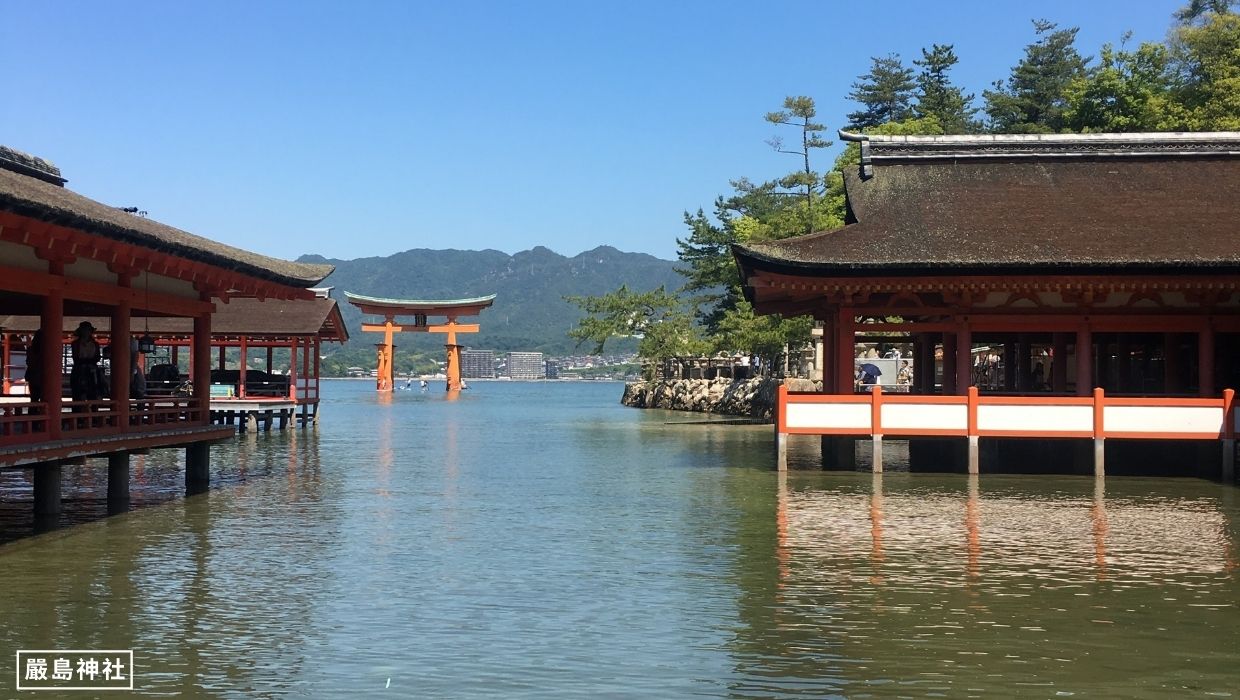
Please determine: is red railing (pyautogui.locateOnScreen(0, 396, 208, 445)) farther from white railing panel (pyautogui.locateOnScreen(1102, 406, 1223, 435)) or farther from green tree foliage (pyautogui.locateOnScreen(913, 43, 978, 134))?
green tree foliage (pyautogui.locateOnScreen(913, 43, 978, 134))

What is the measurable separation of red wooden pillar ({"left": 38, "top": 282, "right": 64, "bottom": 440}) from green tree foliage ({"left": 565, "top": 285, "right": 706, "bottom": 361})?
61301mm

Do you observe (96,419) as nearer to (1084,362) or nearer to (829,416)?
(829,416)

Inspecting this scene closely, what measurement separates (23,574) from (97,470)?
14564 millimetres

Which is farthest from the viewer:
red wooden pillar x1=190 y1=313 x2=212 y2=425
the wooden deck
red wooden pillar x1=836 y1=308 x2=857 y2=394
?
the wooden deck

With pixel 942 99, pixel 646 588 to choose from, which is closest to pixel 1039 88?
pixel 942 99

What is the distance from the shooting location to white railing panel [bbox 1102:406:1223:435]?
84.2 feet

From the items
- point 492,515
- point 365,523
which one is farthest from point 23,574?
point 492,515

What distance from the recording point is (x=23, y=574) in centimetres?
1462

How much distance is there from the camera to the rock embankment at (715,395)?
2235 inches

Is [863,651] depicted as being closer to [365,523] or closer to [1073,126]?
[365,523]

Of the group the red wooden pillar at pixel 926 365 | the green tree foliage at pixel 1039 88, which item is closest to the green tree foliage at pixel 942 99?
the green tree foliage at pixel 1039 88

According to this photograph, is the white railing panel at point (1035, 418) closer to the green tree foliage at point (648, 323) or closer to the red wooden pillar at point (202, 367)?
the red wooden pillar at point (202, 367)

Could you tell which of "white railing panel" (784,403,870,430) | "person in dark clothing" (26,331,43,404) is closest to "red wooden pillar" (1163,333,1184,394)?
"white railing panel" (784,403,870,430)

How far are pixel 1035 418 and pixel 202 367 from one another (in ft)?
56.1
